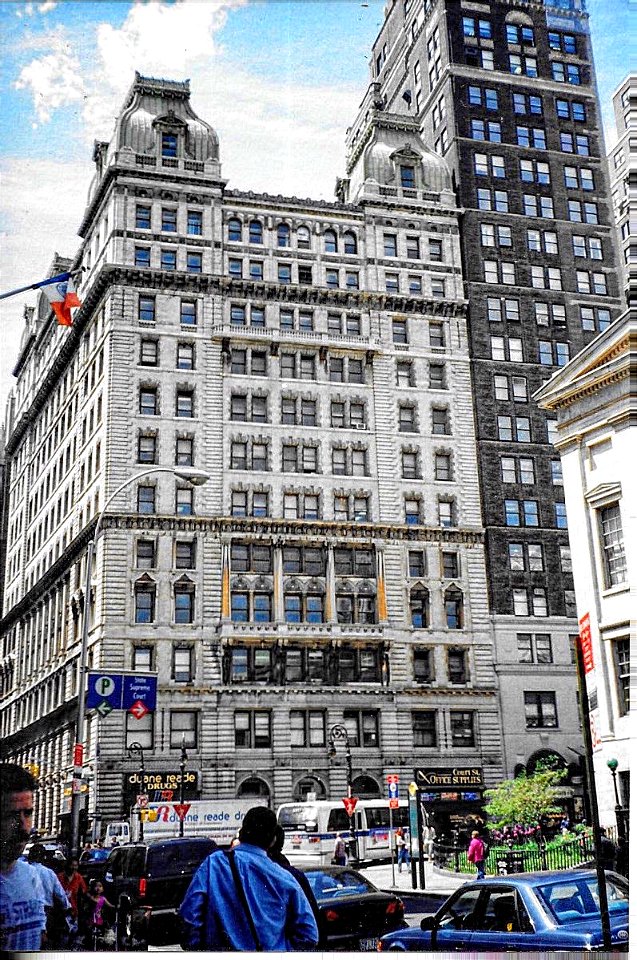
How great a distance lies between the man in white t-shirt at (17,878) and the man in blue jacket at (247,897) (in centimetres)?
199

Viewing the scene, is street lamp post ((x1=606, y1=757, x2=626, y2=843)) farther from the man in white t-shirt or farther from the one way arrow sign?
the one way arrow sign

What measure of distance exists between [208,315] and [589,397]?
6.09 meters

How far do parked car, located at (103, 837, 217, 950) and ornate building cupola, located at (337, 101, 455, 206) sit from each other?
8202mm

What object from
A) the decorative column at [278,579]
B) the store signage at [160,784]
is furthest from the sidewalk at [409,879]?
the decorative column at [278,579]

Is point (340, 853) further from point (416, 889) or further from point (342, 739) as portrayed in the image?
point (342, 739)

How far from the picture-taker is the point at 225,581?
42.4ft

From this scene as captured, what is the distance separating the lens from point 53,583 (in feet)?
40.9

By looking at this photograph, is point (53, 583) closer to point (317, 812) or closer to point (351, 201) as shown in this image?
point (317, 812)

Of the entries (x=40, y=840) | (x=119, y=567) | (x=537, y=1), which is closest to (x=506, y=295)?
(x=537, y=1)

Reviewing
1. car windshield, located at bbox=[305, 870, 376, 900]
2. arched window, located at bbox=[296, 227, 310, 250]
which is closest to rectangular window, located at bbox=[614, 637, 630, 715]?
car windshield, located at bbox=[305, 870, 376, 900]

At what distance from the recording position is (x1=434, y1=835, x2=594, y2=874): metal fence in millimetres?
8663

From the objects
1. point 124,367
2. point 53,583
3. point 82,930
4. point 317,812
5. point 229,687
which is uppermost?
point 124,367

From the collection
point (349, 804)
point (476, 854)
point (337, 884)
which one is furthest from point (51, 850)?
point (476, 854)

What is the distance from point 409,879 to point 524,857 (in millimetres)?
1155
